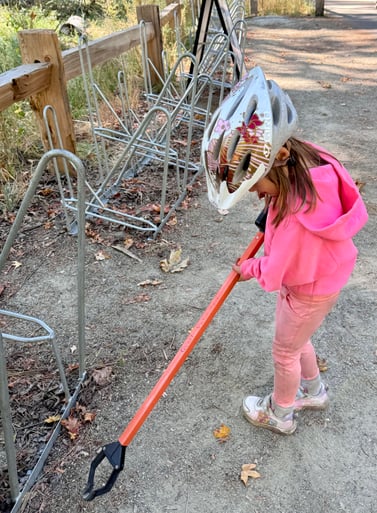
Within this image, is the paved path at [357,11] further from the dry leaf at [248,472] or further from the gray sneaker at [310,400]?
the dry leaf at [248,472]

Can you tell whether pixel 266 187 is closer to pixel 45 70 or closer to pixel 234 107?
pixel 234 107

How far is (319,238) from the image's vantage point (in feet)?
5.25

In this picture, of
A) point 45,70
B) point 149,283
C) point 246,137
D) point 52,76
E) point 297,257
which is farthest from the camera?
point 52,76

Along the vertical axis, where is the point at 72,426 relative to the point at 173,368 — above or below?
below

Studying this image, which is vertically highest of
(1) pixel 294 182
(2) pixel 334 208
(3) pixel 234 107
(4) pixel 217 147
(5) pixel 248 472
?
(3) pixel 234 107

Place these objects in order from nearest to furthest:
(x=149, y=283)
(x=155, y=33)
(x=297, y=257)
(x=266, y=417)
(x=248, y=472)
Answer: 1. (x=297, y=257)
2. (x=248, y=472)
3. (x=266, y=417)
4. (x=149, y=283)
5. (x=155, y=33)

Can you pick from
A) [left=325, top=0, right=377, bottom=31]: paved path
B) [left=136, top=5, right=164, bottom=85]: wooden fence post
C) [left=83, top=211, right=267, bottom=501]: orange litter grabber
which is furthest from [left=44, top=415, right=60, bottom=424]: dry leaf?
[left=325, top=0, right=377, bottom=31]: paved path

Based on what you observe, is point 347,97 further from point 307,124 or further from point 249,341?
point 249,341

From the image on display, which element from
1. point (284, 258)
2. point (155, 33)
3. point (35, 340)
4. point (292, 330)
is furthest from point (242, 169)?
point (155, 33)

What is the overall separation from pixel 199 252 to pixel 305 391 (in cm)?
145

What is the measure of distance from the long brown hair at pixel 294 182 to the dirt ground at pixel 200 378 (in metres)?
0.62

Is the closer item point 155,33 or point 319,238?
point 319,238

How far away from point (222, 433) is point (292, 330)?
2.26ft

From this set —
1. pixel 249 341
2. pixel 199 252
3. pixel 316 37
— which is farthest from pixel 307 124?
pixel 316 37
